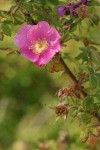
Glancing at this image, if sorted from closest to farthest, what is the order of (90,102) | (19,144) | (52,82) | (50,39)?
(50,39) < (90,102) < (19,144) < (52,82)

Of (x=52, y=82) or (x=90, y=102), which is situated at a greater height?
(x=90, y=102)

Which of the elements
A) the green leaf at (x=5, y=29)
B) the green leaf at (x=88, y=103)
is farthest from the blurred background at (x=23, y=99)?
the green leaf at (x=5, y=29)

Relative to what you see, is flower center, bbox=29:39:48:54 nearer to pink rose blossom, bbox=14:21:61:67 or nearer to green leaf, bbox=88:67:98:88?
pink rose blossom, bbox=14:21:61:67

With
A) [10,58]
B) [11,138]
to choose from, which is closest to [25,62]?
[10,58]

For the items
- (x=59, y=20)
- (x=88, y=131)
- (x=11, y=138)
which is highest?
(x=59, y=20)

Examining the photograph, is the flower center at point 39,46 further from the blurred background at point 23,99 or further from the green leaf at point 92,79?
the blurred background at point 23,99

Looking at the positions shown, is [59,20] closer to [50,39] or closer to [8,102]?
[50,39]

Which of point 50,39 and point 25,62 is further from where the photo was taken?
point 25,62

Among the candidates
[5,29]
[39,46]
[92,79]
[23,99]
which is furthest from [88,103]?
[23,99]
